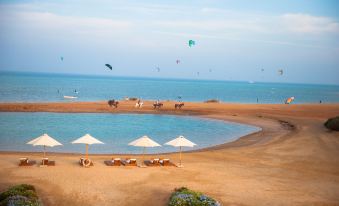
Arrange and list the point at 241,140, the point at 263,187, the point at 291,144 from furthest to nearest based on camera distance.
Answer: the point at 241,140 → the point at 291,144 → the point at 263,187

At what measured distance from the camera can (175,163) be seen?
22719 mm

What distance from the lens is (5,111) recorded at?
48594 mm

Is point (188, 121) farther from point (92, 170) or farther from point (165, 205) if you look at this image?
point (165, 205)

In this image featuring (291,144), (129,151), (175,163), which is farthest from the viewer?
(291,144)

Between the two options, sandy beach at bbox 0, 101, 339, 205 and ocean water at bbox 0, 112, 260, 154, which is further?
ocean water at bbox 0, 112, 260, 154

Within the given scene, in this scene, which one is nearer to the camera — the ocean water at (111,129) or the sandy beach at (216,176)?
the sandy beach at (216,176)

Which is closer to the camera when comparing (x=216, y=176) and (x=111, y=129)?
(x=216, y=176)

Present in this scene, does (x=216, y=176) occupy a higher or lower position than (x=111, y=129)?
lower

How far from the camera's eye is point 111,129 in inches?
1470

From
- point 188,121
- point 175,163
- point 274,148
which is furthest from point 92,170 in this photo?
point 188,121

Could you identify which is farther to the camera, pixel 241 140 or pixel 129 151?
pixel 241 140

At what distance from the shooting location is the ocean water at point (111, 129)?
28.5 m

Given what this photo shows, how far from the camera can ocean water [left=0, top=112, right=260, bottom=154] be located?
28547 millimetres

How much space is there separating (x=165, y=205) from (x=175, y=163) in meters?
7.33
